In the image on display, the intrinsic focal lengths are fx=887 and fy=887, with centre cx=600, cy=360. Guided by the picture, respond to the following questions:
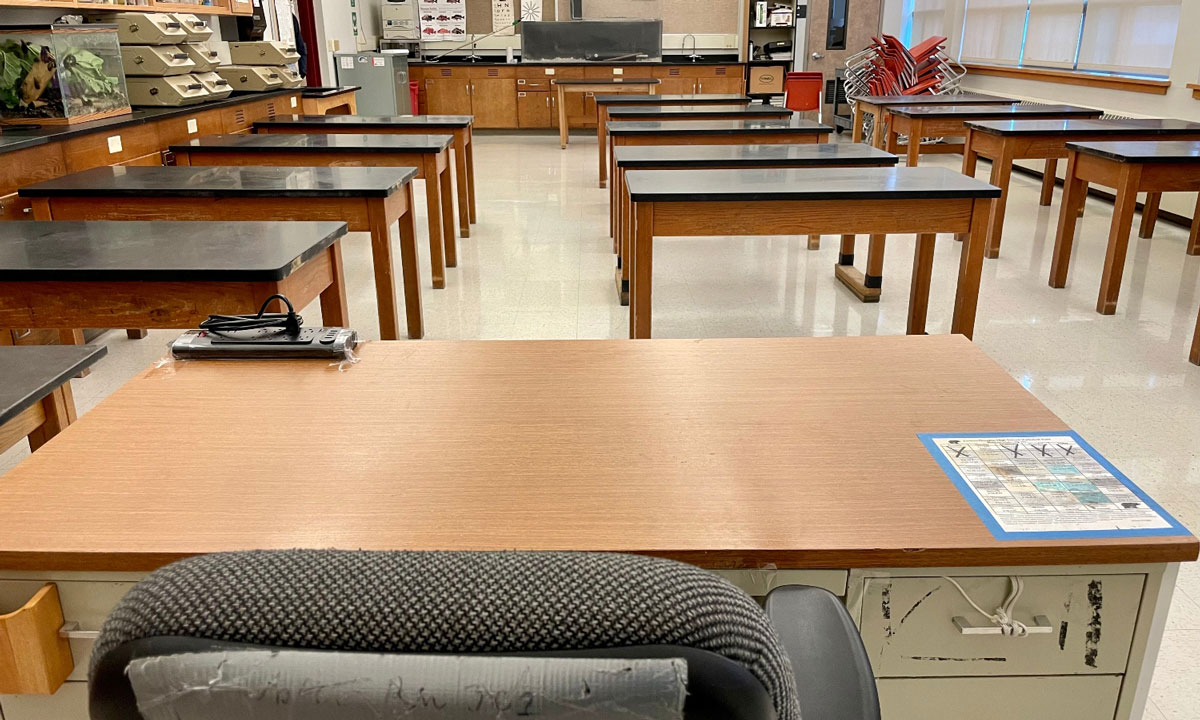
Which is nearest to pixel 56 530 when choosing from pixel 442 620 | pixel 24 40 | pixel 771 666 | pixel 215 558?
pixel 215 558

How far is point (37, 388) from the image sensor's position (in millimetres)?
1277

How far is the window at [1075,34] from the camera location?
20.3ft

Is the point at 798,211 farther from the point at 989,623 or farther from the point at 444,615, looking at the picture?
the point at 444,615

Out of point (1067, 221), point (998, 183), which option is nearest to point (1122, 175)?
point (1067, 221)

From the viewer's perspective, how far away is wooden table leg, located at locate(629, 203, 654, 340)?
274cm

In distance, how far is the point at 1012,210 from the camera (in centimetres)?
598

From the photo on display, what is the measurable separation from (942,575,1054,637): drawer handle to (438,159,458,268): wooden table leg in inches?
152

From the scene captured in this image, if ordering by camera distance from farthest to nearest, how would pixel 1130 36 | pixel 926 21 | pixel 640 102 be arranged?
1. pixel 926 21
2. pixel 1130 36
3. pixel 640 102

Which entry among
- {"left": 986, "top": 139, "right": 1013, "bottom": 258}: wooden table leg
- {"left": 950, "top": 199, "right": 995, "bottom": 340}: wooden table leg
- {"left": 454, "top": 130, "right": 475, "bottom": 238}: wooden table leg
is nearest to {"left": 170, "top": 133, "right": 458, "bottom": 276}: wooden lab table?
{"left": 454, "top": 130, "right": 475, "bottom": 238}: wooden table leg

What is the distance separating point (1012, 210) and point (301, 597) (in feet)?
20.9

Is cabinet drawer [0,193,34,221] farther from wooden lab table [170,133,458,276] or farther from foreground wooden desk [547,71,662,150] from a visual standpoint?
foreground wooden desk [547,71,662,150]

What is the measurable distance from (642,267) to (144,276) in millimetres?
1441

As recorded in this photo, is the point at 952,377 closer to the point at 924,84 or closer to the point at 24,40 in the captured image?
the point at 24,40

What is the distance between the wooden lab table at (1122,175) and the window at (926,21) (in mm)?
6970
